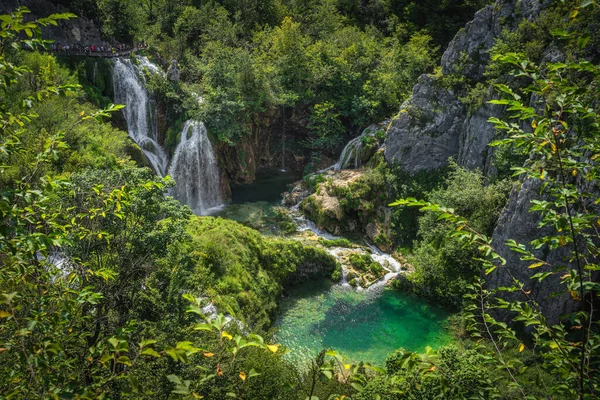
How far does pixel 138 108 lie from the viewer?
2770cm

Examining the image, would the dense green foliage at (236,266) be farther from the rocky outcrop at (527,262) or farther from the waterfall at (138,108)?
the waterfall at (138,108)

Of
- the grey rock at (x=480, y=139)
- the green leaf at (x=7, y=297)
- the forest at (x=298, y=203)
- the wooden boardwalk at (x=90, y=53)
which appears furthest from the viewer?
the wooden boardwalk at (x=90, y=53)

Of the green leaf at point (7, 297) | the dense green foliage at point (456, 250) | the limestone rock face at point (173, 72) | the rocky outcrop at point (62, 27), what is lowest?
the dense green foliage at point (456, 250)

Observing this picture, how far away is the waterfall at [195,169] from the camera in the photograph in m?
27.6

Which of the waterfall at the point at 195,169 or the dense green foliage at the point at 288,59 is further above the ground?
the dense green foliage at the point at 288,59

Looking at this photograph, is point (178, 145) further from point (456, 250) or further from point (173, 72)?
point (456, 250)

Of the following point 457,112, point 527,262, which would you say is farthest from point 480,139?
point 527,262

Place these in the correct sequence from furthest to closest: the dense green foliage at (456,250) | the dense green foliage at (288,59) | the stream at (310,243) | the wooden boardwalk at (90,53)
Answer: the dense green foliage at (288,59) < the wooden boardwalk at (90,53) < the dense green foliage at (456,250) < the stream at (310,243)

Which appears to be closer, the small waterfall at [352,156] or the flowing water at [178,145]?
the flowing water at [178,145]

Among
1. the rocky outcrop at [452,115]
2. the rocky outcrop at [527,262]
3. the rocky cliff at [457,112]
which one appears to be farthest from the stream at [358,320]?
the rocky outcrop at [452,115]

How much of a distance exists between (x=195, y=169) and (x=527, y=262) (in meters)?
22.1

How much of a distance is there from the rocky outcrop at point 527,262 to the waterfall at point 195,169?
19.9m

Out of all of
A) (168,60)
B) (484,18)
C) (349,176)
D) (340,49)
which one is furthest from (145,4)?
(484,18)

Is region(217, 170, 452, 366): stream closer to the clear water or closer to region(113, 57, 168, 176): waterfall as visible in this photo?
the clear water
